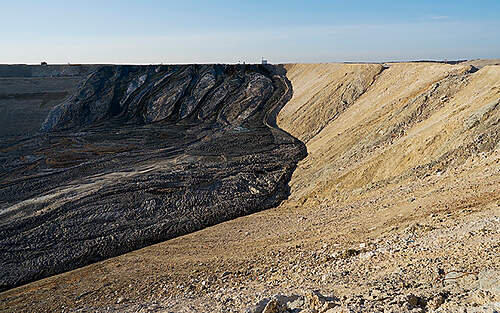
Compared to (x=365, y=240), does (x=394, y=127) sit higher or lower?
higher

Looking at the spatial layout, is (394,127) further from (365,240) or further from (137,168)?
(137,168)

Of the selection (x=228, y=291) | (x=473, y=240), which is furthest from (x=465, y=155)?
(x=228, y=291)

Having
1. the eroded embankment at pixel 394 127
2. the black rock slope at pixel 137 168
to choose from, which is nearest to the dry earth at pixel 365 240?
the eroded embankment at pixel 394 127

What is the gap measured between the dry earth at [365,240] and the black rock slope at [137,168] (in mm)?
992

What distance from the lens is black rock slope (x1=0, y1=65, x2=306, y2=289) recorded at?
11.4m

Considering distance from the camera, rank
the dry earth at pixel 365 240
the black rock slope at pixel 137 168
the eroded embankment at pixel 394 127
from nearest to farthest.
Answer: the dry earth at pixel 365 240 → the eroded embankment at pixel 394 127 → the black rock slope at pixel 137 168

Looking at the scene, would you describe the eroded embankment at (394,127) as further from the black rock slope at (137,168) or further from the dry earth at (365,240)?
the black rock slope at (137,168)

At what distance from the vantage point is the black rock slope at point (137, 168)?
37.4ft

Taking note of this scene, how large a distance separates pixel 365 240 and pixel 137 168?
1172 centimetres

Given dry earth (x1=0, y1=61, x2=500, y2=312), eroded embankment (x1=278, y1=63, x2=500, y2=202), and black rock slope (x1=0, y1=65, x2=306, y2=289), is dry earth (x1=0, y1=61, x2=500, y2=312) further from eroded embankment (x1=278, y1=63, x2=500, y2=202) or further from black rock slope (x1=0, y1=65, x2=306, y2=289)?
black rock slope (x1=0, y1=65, x2=306, y2=289)

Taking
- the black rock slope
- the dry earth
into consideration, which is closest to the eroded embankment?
the dry earth

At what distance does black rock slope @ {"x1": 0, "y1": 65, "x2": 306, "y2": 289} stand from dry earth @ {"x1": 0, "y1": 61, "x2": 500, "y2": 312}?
0.99 metres

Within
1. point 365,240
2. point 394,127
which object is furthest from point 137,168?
point 365,240

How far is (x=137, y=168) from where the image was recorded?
16.9 meters
